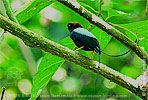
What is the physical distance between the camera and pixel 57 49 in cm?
67

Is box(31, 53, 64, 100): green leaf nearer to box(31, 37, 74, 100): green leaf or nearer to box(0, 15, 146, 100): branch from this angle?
box(31, 37, 74, 100): green leaf

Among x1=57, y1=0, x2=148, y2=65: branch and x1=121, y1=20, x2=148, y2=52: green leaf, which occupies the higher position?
x1=121, y1=20, x2=148, y2=52: green leaf

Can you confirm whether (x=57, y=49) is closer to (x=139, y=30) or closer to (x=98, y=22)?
(x=98, y=22)

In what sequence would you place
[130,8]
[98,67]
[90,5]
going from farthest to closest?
[130,8] → [90,5] → [98,67]

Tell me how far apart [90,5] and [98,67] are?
27 cm

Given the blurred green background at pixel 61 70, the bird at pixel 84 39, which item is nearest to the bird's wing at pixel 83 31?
the bird at pixel 84 39

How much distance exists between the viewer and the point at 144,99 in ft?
2.42

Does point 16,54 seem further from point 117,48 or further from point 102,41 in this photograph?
point 102,41

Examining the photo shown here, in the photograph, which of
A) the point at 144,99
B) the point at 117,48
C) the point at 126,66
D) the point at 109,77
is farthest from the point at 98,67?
the point at 126,66

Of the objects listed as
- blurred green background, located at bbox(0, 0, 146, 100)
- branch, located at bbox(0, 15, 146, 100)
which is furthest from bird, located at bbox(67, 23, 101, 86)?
blurred green background, located at bbox(0, 0, 146, 100)

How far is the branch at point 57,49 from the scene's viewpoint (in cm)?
65

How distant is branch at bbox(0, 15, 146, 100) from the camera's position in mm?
650

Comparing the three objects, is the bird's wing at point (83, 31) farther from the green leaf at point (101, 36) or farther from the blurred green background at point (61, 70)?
the blurred green background at point (61, 70)

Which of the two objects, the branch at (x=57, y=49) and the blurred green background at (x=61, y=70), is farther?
the blurred green background at (x=61, y=70)
